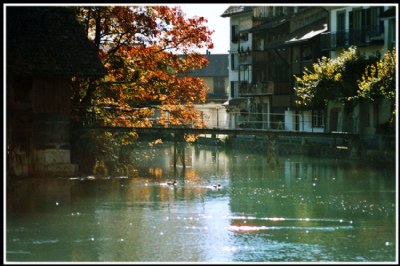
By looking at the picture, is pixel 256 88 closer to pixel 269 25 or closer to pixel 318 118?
pixel 269 25

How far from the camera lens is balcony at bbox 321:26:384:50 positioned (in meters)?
41.3

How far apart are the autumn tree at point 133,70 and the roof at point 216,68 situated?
5472 cm

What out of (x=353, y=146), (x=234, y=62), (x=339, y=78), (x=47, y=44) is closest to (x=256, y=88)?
(x=234, y=62)

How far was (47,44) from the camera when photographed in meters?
28.4

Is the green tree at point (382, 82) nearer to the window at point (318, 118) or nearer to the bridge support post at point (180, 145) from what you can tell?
the bridge support post at point (180, 145)

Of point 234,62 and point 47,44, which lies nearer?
point 47,44

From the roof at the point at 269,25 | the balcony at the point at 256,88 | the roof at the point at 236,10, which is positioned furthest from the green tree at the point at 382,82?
the roof at the point at 236,10

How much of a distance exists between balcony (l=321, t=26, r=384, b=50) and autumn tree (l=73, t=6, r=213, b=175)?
1032 cm

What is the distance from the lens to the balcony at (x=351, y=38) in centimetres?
4128

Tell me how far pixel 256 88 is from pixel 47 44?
1146 inches

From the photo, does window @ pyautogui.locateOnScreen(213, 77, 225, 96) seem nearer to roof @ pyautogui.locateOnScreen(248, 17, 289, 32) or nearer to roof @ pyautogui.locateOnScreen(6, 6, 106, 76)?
roof @ pyautogui.locateOnScreen(248, 17, 289, 32)

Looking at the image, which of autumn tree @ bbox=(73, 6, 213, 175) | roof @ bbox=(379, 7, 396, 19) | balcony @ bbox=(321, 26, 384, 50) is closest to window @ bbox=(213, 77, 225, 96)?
balcony @ bbox=(321, 26, 384, 50)

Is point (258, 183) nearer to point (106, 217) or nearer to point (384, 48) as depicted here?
point (106, 217)

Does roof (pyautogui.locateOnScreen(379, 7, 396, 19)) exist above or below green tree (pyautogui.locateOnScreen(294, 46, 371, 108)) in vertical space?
above
